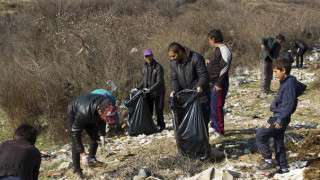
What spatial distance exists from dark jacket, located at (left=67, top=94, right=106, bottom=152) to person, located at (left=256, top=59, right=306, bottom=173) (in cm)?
192

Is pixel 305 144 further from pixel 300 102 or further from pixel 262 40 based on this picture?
pixel 262 40

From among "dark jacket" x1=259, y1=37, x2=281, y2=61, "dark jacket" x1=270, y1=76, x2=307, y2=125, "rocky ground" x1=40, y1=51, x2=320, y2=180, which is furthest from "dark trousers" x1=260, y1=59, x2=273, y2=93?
"dark jacket" x1=270, y1=76, x2=307, y2=125

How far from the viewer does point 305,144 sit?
16.9ft

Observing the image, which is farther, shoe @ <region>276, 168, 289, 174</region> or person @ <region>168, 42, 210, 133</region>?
person @ <region>168, 42, 210, 133</region>

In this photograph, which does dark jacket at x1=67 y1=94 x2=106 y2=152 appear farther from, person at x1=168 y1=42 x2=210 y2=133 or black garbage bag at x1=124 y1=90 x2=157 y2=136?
black garbage bag at x1=124 y1=90 x2=157 y2=136

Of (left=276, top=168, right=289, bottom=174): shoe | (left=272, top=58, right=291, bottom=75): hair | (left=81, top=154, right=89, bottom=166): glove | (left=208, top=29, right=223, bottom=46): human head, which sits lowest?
(left=276, top=168, right=289, bottom=174): shoe

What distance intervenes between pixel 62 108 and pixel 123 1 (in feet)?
57.2

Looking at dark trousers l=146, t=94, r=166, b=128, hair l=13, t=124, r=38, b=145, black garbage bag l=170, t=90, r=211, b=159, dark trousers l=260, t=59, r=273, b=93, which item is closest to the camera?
hair l=13, t=124, r=38, b=145

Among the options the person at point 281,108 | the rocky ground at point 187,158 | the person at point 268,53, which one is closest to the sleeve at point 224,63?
the rocky ground at point 187,158

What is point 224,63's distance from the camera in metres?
5.24

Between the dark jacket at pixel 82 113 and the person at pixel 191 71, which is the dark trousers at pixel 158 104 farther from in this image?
the dark jacket at pixel 82 113

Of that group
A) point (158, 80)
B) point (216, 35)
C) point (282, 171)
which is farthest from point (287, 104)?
point (158, 80)

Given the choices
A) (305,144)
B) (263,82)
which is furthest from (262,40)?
(305,144)

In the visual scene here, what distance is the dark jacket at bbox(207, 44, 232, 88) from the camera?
5.24 meters
